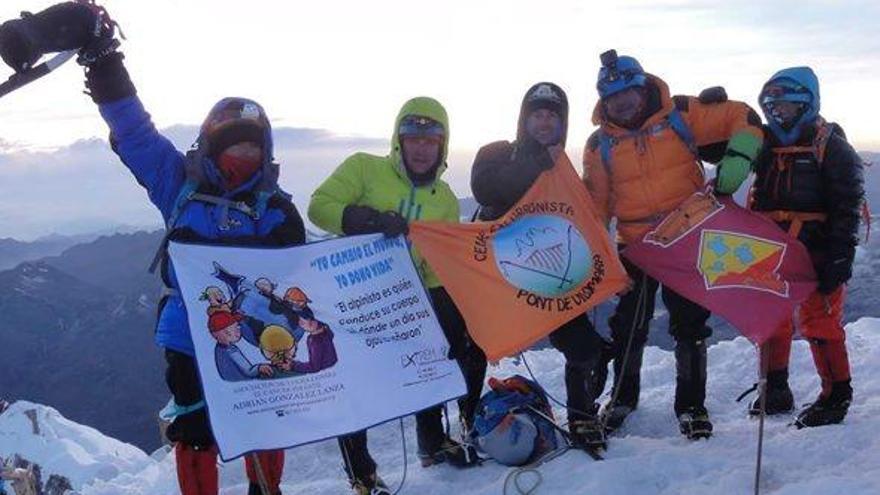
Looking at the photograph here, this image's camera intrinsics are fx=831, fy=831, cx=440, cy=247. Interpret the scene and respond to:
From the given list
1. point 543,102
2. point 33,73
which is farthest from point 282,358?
point 543,102

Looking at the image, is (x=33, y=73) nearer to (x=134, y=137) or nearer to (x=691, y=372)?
(x=134, y=137)

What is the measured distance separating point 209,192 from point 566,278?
2.81 m

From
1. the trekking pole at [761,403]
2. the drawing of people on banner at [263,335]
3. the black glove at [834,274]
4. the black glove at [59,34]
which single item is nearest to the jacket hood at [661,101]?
the black glove at [834,274]

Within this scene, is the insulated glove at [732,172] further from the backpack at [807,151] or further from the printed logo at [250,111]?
the printed logo at [250,111]

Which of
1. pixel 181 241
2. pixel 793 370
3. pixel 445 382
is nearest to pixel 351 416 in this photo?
pixel 445 382

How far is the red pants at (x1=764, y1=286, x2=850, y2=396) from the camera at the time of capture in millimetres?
6910

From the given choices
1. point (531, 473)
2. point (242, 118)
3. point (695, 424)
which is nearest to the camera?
point (242, 118)

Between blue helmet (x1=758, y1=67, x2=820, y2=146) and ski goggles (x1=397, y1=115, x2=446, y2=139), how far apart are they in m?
2.73

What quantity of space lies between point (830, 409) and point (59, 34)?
6481 mm

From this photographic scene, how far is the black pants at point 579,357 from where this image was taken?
6.54m

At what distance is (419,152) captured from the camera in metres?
6.37

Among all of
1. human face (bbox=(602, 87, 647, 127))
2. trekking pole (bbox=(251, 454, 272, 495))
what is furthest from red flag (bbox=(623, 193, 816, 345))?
trekking pole (bbox=(251, 454, 272, 495))

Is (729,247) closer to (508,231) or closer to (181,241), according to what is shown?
(508,231)

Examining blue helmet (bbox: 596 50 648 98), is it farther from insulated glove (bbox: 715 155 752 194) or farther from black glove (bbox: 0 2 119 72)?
black glove (bbox: 0 2 119 72)
